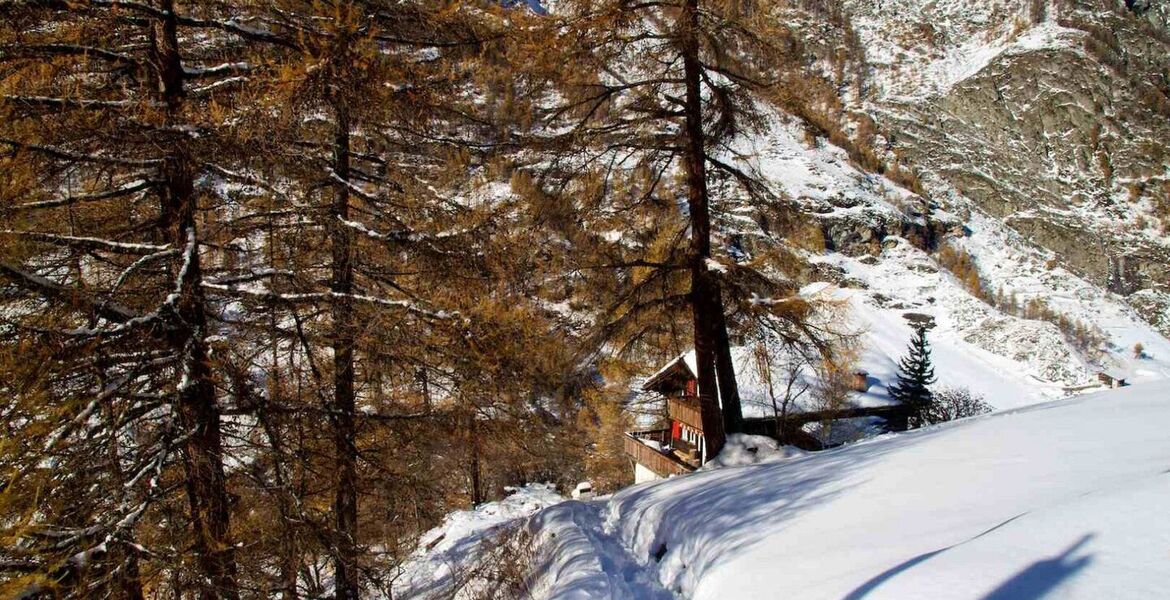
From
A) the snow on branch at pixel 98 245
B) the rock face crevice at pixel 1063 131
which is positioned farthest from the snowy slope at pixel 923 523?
the rock face crevice at pixel 1063 131

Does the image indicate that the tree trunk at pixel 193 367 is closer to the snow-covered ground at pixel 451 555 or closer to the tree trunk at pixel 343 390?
the tree trunk at pixel 343 390

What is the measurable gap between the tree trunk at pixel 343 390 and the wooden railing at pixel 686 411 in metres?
13.1

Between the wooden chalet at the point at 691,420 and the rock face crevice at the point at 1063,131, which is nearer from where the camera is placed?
the wooden chalet at the point at 691,420

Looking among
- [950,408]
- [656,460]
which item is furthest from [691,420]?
[950,408]

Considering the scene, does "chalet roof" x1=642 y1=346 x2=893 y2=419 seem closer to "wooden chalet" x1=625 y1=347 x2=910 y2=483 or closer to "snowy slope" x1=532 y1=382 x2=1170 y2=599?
"wooden chalet" x1=625 y1=347 x2=910 y2=483

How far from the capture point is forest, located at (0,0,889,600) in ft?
10.9

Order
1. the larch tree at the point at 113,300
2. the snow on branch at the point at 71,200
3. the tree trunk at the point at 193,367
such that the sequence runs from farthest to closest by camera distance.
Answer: the tree trunk at the point at 193,367, the snow on branch at the point at 71,200, the larch tree at the point at 113,300

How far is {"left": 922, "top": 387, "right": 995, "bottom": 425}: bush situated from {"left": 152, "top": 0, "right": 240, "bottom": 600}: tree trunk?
25.7 metres

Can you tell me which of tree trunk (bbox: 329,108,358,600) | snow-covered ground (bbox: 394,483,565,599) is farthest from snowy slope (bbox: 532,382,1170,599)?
tree trunk (bbox: 329,108,358,600)

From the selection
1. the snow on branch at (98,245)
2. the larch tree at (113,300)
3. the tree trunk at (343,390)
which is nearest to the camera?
the larch tree at (113,300)

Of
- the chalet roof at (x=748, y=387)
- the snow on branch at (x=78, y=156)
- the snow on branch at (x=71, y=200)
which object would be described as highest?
the snow on branch at (x=78, y=156)

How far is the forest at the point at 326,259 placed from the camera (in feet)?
10.9

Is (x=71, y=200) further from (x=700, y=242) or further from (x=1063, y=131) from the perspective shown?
(x=1063, y=131)

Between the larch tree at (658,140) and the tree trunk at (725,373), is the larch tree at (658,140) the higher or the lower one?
the higher one
